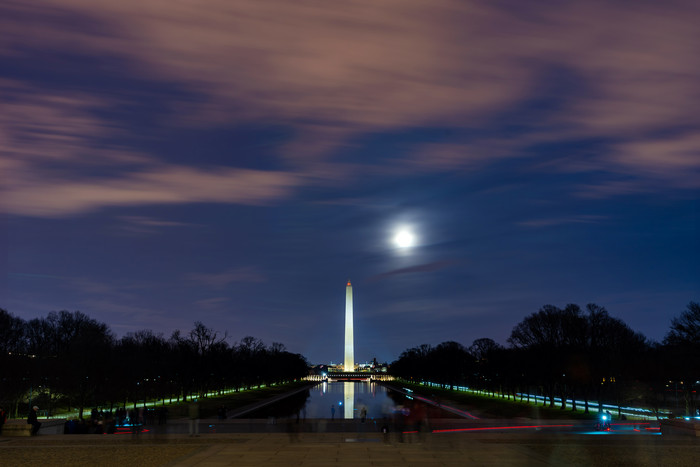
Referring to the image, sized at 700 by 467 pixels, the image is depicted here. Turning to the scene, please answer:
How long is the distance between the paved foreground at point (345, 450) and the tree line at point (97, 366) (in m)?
38.8

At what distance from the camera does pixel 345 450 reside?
24641mm

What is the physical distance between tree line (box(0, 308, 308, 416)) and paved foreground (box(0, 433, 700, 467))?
38.8 m

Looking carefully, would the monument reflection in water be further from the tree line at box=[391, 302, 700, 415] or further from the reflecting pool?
the tree line at box=[391, 302, 700, 415]

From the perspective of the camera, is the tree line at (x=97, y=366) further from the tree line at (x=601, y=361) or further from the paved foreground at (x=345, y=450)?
the tree line at (x=601, y=361)

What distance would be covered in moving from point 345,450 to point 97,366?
51862 mm

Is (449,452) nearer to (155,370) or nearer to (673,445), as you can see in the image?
(673,445)

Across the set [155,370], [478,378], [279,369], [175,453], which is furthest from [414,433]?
[279,369]

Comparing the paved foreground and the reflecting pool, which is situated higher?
the paved foreground

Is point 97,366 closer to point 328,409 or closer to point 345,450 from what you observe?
point 328,409

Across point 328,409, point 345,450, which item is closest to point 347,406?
point 328,409

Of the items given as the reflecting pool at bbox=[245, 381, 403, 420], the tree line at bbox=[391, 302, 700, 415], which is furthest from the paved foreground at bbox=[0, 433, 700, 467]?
the tree line at bbox=[391, 302, 700, 415]

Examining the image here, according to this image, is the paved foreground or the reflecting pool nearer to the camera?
the paved foreground

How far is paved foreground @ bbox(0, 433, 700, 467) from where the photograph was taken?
22.1 m

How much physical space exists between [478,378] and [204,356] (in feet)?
236
